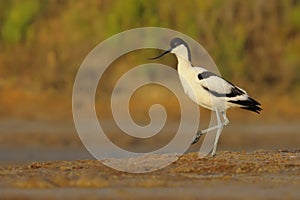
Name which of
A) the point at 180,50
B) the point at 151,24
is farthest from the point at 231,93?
the point at 151,24

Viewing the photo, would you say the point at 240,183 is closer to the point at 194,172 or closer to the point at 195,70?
the point at 194,172

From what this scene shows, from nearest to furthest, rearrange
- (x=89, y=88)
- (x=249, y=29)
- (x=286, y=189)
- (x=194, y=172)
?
(x=286, y=189) → (x=194, y=172) → (x=89, y=88) → (x=249, y=29)

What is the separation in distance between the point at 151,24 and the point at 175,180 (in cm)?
1244

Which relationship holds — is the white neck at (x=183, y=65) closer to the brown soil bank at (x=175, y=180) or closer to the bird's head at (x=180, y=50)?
the bird's head at (x=180, y=50)

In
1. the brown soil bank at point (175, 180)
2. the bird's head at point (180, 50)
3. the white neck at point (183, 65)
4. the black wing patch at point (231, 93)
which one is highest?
the bird's head at point (180, 50)

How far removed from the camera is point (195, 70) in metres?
12.9

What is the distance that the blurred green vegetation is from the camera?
22.9 metres

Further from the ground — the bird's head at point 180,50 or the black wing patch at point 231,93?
the bird's head at point 180,50

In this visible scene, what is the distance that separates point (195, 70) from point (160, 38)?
10281mm

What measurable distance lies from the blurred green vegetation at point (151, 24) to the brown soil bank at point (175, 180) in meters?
9.54

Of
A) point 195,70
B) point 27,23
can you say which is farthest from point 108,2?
point 195,70

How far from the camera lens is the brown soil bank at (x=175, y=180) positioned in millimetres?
10750

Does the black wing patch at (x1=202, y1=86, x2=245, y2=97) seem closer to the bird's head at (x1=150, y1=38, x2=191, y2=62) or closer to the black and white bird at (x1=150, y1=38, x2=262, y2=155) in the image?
the black and white bird at (x1=150, y1=38, x2=262, y2=155)

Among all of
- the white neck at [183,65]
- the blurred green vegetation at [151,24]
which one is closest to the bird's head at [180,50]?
the white neck at [183,65]
